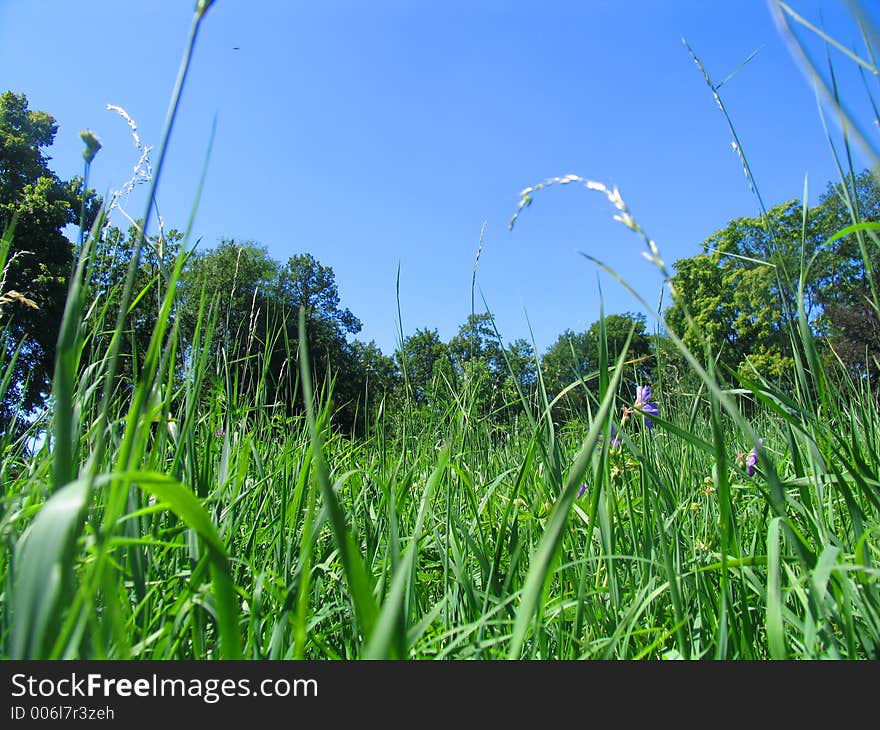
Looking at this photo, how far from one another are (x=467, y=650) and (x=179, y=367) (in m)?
1.71

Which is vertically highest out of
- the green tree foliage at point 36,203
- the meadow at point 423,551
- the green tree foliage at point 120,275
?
the green tree foliage at point 36,203

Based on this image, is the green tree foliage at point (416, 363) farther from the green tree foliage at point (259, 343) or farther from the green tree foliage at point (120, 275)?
the green tree foliage at point (120, 275)

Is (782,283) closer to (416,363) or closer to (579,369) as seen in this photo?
(579,369)

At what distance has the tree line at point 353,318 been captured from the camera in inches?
52.0

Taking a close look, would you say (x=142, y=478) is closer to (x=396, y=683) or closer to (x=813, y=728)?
(x=396, y=683)

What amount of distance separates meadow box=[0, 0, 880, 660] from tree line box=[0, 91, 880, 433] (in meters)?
0.15

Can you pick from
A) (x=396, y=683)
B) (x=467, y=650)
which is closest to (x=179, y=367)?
(x=467, y=650)

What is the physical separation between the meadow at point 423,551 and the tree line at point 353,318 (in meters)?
0.15

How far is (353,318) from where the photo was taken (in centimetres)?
3406

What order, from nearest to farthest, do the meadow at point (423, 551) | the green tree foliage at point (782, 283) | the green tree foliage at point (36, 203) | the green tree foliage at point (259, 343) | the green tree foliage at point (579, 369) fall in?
the meadow at point (423, 551)
the green tree foliage at point (782, 283)
the green tree foliage at point (579, 369)
the green tree foliage at point (259, 343)
the green tree foliage at point (36, 203)

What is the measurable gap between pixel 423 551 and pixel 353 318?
108ft

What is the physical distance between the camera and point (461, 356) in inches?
88.7

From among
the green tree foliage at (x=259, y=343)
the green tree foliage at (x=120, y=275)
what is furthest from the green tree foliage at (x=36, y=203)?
the green tree foliage at (x=120, y=275)

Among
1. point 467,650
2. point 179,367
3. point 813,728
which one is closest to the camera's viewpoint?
point 813,728
